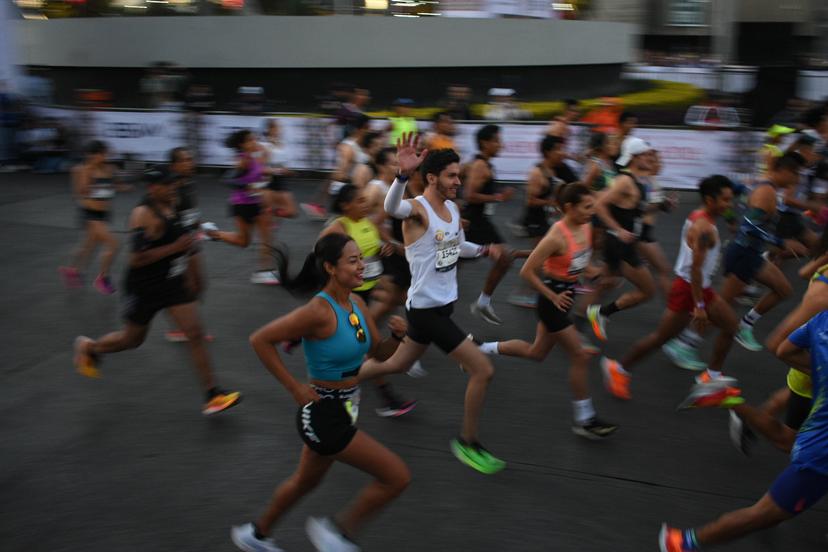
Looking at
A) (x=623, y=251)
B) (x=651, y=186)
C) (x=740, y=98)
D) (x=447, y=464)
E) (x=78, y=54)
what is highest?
(x=78, y=54)

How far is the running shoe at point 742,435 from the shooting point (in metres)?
4.62

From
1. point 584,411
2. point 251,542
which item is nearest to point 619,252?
point 584,411

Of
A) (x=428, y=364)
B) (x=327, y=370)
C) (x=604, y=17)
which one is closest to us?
(x=327, y=370)

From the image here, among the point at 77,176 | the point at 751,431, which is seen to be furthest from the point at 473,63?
the point at 751,431

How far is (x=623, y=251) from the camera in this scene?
6.62 meters

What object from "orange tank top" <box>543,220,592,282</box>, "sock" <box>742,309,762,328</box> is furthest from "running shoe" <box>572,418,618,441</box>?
"sock" <box>742,309,762,328</box>

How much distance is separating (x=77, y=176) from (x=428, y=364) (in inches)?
179

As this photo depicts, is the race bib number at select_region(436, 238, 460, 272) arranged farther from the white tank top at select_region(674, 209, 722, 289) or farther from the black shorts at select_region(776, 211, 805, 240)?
the black shorts at select_region(776, 211, 805, 240)

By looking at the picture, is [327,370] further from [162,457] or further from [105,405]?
[105,405]

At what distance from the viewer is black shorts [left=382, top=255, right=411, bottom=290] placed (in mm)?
6062

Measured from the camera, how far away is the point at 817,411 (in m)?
3.31

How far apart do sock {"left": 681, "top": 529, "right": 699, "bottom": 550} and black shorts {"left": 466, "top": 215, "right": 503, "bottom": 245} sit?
4.10 meters

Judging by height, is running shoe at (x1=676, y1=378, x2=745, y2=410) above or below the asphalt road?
above

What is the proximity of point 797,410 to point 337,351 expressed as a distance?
2503 millimetres
